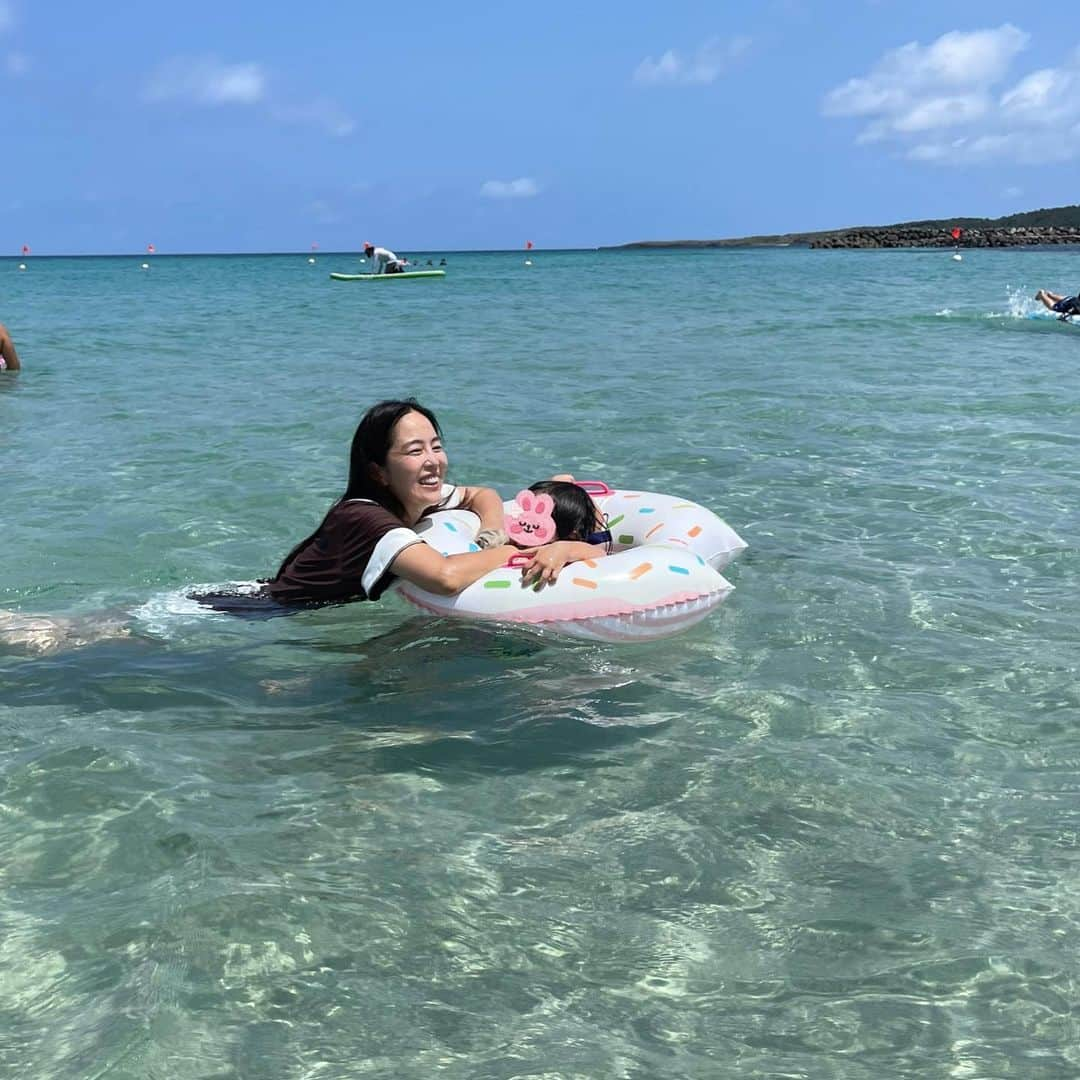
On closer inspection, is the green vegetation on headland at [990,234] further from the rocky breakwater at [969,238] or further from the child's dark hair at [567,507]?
the child's dark hair at [567,507]

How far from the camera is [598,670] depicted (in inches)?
156

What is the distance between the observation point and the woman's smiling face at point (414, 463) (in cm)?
402

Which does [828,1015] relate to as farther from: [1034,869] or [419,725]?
[419,725]

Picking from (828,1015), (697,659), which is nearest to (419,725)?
(697,659)

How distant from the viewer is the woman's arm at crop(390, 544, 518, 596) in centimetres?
381

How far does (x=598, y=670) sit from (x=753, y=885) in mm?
1377

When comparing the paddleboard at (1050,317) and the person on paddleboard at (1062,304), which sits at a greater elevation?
the person on paddleboard at (1062,304)

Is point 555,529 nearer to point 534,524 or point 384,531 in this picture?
point 534,524

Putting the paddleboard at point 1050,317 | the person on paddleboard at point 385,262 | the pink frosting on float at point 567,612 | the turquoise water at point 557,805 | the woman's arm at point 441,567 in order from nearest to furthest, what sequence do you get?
1. the turquoise water at point 557,805
2. the woman's arm at point 441,567
3. the pink frosting on float at point 567,612
4. the paddleboard at point 1050,317
5. the person on paddleboard at point 385,262

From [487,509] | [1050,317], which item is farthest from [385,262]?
[487,509]

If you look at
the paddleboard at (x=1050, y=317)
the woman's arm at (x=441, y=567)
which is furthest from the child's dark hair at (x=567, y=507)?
the paddleboard at (x=1050, y=317)

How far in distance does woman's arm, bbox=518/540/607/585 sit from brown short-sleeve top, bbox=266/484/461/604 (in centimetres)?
39

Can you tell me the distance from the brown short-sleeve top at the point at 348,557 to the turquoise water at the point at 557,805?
225 millimetres

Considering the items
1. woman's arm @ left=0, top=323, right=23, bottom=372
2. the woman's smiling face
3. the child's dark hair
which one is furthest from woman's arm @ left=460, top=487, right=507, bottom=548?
woman's arm @ left=0, top=323, right=23, bottom=372
